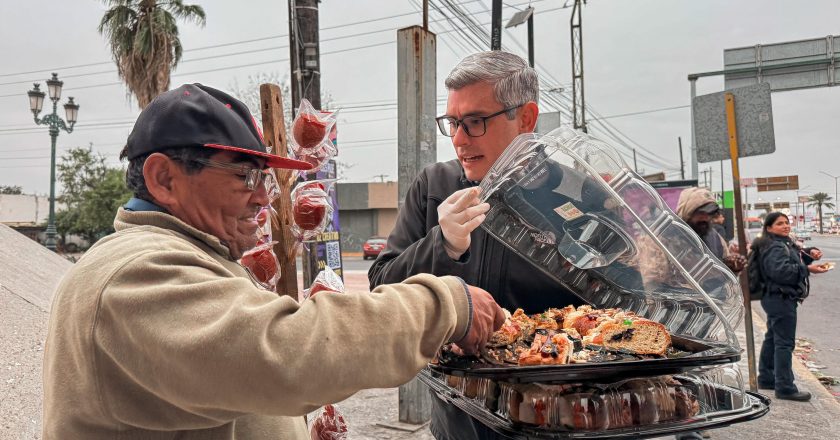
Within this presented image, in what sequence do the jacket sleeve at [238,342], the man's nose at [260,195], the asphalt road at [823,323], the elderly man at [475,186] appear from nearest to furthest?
the jacket sleeve at [238,342]
the man's nose at [260,195]
the elderly man at [475,186]
the asphalt road at [823,323]

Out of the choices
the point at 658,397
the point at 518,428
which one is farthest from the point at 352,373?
the point at 658,397

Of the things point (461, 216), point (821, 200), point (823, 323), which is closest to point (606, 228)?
point (461, 216)

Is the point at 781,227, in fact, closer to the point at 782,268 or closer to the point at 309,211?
the point at 782,268

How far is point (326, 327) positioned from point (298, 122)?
1.94 meters

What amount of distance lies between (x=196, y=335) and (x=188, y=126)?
608 mm

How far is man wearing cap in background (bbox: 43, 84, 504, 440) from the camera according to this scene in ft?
3.27

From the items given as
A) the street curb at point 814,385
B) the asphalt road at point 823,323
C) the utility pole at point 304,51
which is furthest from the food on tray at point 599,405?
the asphalt road at point 823,323

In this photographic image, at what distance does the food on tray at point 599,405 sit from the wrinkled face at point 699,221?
499 centimetres

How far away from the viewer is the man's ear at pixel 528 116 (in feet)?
7.26

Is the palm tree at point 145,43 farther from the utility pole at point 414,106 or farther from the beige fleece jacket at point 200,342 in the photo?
the beige fleece jacket at point 200,342

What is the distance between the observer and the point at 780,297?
6438 mm

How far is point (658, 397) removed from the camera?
135 centimetres

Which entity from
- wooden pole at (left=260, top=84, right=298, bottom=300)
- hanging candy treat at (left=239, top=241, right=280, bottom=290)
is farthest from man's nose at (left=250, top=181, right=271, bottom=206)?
wooden pole at (left=260, top=84, right=298, bottom=300)

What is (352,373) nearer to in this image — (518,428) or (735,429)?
(518,428)
